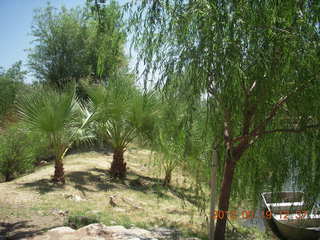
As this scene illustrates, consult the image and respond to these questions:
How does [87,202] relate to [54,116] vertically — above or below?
below

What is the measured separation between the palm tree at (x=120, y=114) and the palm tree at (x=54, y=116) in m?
0.88

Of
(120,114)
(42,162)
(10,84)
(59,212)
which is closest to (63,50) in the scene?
(10,84)

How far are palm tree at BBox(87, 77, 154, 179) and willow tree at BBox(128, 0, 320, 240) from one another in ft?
13.5

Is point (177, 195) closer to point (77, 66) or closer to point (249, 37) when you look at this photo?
point (249, 37)

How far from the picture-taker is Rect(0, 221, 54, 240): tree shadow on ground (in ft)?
15.1

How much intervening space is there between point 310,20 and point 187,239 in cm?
359

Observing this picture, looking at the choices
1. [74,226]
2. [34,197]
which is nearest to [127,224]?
[74,226]

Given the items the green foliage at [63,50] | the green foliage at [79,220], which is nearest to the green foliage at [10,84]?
the green foliage at [63,50]

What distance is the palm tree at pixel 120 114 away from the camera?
885 centimetres

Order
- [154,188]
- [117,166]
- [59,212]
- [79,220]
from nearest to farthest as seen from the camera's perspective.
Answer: [79,220], [59,212], [154,188], [117,166]

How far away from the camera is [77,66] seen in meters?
17.3

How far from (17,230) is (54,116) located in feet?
10.2

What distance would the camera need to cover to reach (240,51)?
3688mm

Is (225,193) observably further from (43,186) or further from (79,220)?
(43,186)
